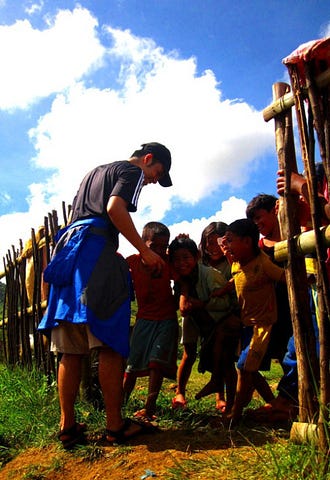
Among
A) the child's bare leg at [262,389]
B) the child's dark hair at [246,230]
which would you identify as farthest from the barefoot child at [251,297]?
the child's bare leg at [262,389]

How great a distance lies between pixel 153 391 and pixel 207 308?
77 centimetres

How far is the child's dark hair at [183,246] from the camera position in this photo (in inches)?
147

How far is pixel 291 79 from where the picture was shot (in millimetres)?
2309

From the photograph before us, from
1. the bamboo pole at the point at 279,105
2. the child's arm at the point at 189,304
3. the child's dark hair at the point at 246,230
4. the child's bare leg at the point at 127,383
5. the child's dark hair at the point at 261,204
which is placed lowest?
the child's bare leg at the point at 127,383

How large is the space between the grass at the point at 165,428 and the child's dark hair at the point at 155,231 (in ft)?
4.35

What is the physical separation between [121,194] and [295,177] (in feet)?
3.26

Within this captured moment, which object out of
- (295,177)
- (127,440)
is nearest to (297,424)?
(127,440)

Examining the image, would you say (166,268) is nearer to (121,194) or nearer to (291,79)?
(121,194)

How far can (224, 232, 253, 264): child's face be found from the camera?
3.18m

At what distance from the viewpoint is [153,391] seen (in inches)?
133

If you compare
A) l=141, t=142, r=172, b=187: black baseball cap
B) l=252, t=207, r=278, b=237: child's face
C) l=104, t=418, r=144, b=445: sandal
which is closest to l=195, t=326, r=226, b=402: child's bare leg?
l=252, t=207, r=278, b=237: child's face

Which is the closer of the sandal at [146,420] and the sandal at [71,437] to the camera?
the sandal at [71,437]

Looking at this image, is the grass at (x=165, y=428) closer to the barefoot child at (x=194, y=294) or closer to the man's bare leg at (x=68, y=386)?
the man's bare leg at (x=68, y=386)

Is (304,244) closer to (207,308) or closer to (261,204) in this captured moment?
(261,204)
